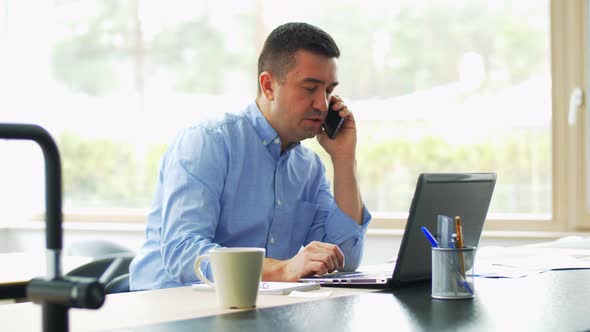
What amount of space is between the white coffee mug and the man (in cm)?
57

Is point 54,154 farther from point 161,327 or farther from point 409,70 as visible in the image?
point 409,70

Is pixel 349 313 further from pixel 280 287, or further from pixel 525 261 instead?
pixel 525 261

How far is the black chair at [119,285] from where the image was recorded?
8.95 feet

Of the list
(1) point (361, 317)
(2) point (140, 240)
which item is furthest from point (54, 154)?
(2) point (140, 240)

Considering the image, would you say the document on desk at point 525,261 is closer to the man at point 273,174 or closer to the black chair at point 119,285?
the man at point 273,174

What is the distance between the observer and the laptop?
1.77 meters

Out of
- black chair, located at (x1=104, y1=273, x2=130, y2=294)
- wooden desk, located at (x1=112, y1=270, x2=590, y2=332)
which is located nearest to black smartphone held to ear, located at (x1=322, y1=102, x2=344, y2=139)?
black chair, located at (x1=104, y1=273, x2=130, y2=294)

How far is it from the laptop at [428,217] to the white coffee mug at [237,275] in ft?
1.16

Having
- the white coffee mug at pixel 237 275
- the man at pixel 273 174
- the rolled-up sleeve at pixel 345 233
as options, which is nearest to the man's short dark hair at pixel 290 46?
the man at pixel 273 174

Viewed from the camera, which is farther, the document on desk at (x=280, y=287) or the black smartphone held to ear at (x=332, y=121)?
the black smartphone held to ear at (x=332, y=121)

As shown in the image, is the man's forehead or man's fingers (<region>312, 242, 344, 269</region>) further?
the man's forehead

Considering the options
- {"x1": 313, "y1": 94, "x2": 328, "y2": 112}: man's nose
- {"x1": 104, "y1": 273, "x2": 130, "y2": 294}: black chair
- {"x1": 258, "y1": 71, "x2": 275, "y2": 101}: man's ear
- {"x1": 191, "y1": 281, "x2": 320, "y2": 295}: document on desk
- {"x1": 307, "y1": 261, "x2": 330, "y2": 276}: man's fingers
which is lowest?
{"x1": 104, "y1": 273, "x2": 130, "y2": 294}: black chair

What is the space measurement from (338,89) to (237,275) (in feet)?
10.2

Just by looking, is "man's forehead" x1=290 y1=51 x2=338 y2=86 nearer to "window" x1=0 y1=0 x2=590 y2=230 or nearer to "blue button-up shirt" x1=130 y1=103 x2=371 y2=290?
"blue button-up shirt" x1=130 y1=103 x2=371 y2=290
